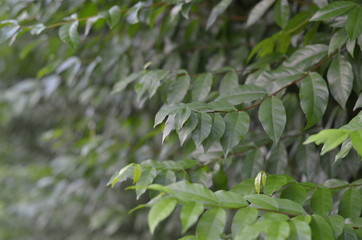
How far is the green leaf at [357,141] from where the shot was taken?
58 centimetres

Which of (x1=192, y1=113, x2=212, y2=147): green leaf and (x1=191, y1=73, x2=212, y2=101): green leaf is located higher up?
(x1=192, y1=113, x2=212, y2=147): green leaf

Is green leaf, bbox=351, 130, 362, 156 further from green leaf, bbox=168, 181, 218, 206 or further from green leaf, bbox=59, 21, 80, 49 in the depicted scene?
green leaf, bbox=59, 21, 80, 49

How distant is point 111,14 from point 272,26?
2.22 feet

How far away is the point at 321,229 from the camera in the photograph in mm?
675

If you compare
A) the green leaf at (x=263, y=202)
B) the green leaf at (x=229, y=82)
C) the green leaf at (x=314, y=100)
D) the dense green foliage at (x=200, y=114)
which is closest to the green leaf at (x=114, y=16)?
the dense green foliage at (x=200, y=114)

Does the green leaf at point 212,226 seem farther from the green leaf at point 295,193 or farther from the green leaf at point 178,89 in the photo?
the green leaf at point 178,89

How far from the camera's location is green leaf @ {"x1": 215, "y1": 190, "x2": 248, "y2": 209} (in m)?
0.64

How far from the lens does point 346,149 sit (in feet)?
2.39

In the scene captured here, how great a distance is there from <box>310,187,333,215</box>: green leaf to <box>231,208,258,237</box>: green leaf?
0.75 feet

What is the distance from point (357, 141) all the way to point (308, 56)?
17.4 inches

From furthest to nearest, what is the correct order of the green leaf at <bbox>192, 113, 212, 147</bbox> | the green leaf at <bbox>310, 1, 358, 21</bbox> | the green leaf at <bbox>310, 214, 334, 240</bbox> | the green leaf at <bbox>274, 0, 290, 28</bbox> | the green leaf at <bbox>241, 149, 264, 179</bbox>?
the green leaf at <bbox>274, 0, 290, 28</bbox> < the green leaf at <bbox>241, 149, 264, 179</bbox> < the green leaf at <bbox>310, 1, 358, 21</bbox> < the green leaf at <bbox>192, 113, 212, 147</bbox> < the green leaf at <bbox>310, 214, 334, 240</bbox>

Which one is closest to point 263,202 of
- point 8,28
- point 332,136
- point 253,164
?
point 332,136

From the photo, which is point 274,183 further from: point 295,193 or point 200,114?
point 200,114

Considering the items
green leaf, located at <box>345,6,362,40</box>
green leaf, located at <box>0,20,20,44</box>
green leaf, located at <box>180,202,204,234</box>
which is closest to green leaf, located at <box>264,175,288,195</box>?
green leaf, located at <box>180,202,204,234</box>
